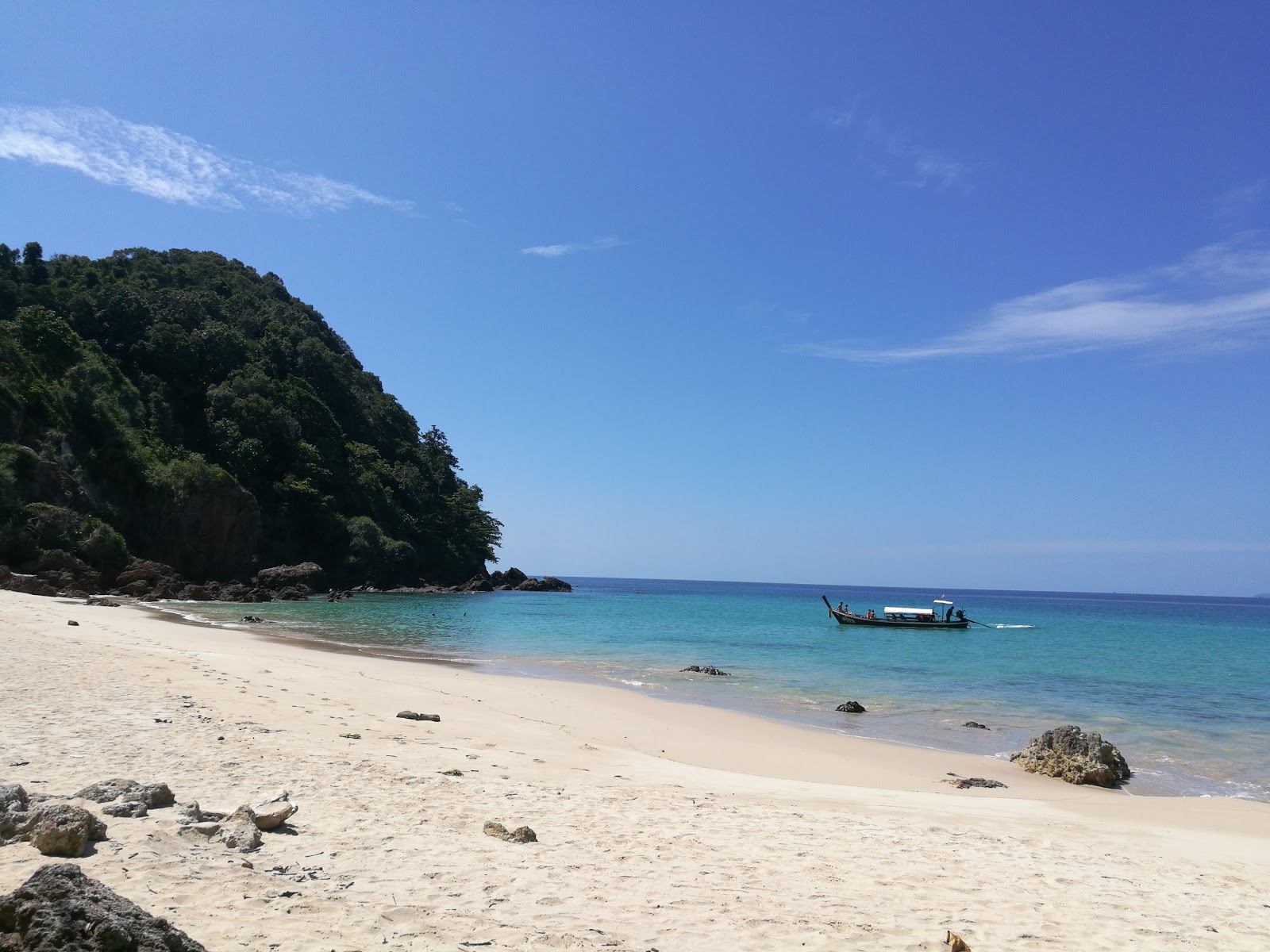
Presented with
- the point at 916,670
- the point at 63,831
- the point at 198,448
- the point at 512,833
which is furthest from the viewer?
the point at 198,448

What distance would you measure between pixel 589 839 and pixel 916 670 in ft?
75.1

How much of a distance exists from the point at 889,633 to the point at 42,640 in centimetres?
4103

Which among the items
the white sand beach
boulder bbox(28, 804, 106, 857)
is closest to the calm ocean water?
the white sand beach

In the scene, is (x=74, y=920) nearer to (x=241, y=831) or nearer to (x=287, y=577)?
(x=241, y=831)

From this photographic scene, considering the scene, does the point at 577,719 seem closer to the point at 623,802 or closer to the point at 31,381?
the point at 623,802

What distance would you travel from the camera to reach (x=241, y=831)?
5.04 m

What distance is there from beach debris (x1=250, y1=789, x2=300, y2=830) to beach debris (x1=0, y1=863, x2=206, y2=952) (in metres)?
2.12

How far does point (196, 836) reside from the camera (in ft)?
16.1

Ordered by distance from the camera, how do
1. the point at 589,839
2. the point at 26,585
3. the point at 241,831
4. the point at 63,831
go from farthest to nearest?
the point at 26,585, the point at 589,839, the point at 241,831, the point at 63,831

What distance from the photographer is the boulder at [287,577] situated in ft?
166

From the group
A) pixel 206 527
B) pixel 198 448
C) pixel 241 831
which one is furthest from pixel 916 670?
pixel 198 448

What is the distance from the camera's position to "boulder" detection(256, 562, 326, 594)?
166 feet

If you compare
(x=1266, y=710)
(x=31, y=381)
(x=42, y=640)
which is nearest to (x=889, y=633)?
(x=1266, y=710)

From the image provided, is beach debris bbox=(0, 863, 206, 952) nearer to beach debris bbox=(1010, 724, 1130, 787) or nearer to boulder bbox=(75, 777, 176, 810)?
boulder bbox=(75, 777, 176, 810)
